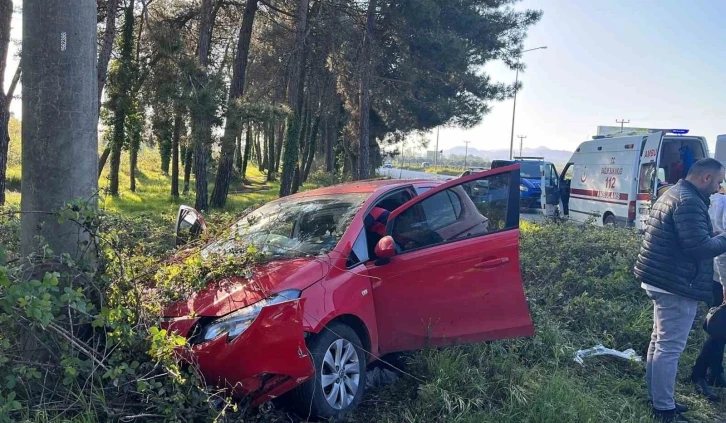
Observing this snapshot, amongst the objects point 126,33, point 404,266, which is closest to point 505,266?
point 404,266

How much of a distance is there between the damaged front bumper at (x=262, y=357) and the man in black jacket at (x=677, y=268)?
8.99 feet

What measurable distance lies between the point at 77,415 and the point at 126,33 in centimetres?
1429

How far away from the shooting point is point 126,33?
581 inches

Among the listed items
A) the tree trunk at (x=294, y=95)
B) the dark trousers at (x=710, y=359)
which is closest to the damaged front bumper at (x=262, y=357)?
the dark trousers at (x=710, y=359)

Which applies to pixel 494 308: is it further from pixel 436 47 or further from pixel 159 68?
pixel 436 47

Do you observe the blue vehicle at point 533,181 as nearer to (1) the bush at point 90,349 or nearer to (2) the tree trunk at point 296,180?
(2) the tree trunk at point 296,180

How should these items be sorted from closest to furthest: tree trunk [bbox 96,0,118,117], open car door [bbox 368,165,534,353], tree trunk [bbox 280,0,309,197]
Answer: open car door [bbox 368,165,534,353]
tree trunk [bbox 96,0,118,117]
tree trunk [bbox 280,0,309,197]

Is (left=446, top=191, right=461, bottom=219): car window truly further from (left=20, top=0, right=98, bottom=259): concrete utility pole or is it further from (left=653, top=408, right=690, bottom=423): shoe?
(left=20, top=0, right=98, bottom=259): concrete utility pole

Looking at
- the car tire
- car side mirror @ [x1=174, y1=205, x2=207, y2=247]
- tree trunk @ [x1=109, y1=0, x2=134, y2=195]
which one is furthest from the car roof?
tree trunk @ [x1=109, y1=0, x2=134, y2=195]

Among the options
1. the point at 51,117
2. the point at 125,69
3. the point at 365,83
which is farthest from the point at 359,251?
the point at 365,83

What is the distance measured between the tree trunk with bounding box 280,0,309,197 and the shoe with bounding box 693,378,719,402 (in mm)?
11214

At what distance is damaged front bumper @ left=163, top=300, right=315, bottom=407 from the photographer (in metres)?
3.28

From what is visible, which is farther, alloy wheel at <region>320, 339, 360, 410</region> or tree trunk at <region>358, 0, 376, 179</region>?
tree trunk at <region>358, 0, 376, 179</region>

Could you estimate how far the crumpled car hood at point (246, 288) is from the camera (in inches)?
136
